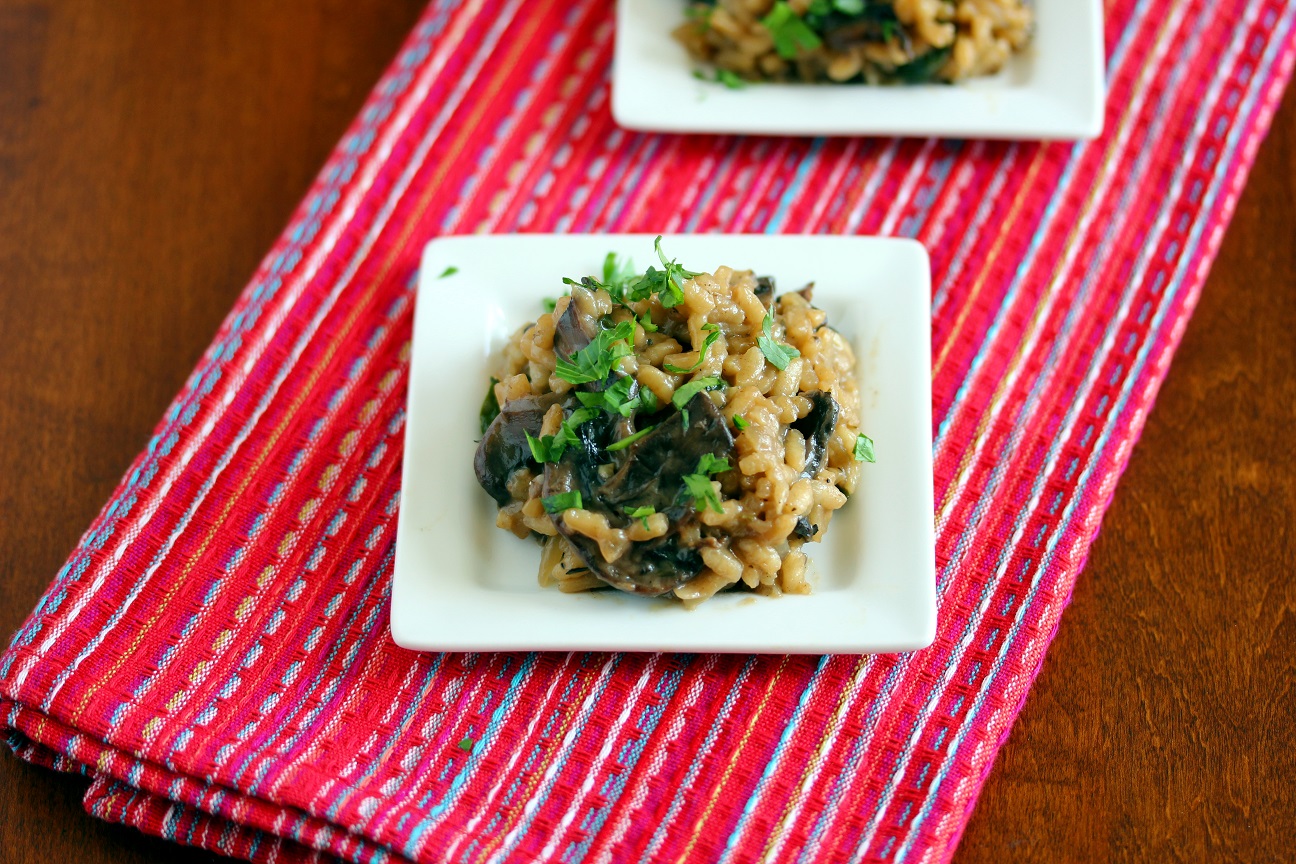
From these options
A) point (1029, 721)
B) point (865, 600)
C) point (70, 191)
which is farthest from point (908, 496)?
point (70, 191)

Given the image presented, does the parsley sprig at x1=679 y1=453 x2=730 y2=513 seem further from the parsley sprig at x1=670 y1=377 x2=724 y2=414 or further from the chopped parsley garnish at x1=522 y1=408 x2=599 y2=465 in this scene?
the chopped parsley garnish at x1=522 y1=408 x2=599 y2=465

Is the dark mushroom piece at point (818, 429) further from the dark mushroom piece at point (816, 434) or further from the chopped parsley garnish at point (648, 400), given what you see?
the chopped parsley garnish at point (648, 400)

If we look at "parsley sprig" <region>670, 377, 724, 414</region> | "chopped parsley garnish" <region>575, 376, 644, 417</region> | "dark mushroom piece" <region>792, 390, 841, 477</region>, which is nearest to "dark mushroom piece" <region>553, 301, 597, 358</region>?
"chopped parsley garnish" <region>575, 376, 644, 417</region>

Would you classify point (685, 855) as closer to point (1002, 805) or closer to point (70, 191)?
point (1002, 805)

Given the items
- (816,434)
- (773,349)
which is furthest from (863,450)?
(773,349)

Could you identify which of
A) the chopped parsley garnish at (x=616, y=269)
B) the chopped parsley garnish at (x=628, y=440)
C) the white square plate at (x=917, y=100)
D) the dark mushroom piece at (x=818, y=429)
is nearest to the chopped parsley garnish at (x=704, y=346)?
the chopped parsley garnish at (x=628, y=440)

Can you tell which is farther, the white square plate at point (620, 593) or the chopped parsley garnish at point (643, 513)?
the white square plate at point (620, 593)

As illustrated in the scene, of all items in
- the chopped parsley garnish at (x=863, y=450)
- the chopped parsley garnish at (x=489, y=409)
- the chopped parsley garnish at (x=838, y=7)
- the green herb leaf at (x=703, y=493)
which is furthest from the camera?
the chopped parsley garnish at (x=838, y=7)
